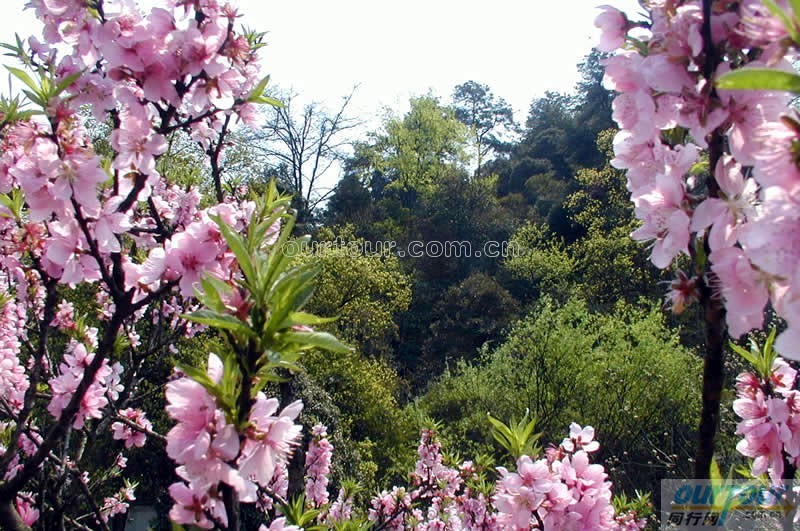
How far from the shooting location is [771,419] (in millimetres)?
1560

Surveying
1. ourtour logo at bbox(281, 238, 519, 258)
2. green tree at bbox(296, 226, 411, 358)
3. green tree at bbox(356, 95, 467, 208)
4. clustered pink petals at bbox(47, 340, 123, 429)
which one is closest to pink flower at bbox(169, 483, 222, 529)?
clustered pink petals at bbox(47, 340, 123, 429)

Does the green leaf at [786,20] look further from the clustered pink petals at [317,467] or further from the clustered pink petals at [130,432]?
the clustered pink petals at [317,467]

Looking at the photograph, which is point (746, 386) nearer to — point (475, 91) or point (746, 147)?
point (746, 147)

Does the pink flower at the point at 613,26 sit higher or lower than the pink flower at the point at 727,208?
higher

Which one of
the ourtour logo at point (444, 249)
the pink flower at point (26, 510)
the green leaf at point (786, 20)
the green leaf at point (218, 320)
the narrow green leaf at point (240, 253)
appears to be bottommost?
the pink flower at point (26, 510)

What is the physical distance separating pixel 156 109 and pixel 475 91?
122 ft

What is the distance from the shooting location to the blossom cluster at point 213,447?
0.95m

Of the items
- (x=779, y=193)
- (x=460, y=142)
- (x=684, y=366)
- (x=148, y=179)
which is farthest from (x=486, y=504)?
(x=460, y=142)

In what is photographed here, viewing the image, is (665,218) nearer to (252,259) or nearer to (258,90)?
(252,259)

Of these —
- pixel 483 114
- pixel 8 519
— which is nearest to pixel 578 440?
pixel 8 519

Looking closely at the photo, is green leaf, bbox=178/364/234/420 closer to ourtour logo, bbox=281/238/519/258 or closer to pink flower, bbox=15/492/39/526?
pink flower, bbox=15/492/39/526

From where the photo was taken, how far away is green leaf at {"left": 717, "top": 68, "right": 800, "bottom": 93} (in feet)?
2.22

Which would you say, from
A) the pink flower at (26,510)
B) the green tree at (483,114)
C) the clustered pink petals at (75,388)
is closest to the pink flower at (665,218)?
the clustered pink petals at (75,388)

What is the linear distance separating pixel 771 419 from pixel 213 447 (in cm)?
134
